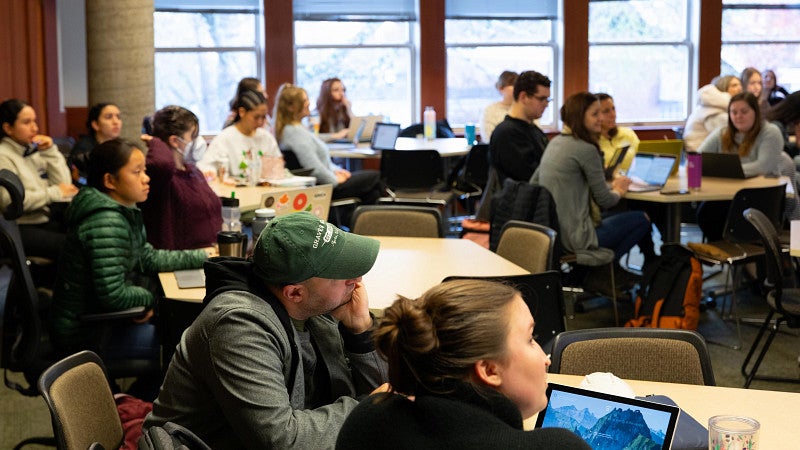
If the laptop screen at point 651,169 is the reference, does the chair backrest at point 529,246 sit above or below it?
below

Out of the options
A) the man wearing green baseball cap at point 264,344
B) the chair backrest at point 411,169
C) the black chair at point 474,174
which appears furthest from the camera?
the black chair at point 474,174

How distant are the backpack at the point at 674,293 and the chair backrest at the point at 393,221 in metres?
1.32

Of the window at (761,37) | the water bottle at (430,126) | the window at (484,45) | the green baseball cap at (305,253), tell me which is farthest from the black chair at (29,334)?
the window at (761,37)

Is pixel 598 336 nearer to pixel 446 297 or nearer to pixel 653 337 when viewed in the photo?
pixel 653 337

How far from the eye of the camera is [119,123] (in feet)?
21.9

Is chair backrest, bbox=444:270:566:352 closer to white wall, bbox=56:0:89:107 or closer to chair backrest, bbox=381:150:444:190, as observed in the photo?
chair backrest, bbox=381:150:444:190

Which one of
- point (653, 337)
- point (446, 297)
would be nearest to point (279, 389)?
point (446, 297)

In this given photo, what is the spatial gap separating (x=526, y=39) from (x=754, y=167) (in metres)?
5.41

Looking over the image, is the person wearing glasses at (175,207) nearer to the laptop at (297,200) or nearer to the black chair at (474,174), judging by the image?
the laptop at (297,200)

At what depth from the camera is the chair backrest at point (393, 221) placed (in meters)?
5.00

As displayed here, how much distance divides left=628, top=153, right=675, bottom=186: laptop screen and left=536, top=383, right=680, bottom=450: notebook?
4.64 m

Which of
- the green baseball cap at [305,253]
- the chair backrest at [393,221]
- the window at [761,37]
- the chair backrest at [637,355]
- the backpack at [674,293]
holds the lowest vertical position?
the backpack at [674,293]

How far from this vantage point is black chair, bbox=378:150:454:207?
803cm

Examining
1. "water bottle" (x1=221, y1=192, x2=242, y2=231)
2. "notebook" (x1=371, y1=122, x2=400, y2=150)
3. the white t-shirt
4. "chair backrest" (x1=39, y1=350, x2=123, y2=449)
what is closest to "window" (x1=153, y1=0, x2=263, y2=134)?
"notebook" (x1=371, y1=122, x2=400, y2=150)
